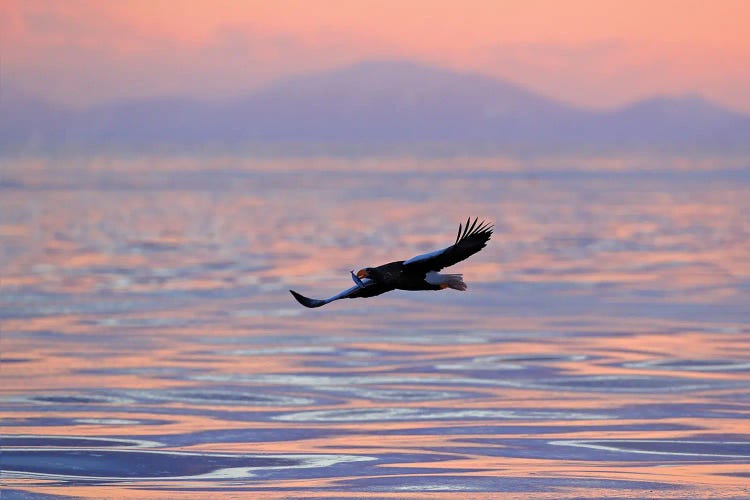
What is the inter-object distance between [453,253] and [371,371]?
360 inches

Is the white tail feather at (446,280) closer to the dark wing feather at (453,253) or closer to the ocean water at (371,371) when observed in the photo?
the dark wing feather at (453,253)

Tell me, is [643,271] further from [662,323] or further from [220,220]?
[220,220]

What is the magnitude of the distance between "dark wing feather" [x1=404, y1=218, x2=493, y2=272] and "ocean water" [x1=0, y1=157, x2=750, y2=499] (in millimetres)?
2425

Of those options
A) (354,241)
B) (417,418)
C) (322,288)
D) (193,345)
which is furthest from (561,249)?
(417,418)

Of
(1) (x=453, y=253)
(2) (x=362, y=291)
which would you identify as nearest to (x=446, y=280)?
(1) (x=453, y=253)

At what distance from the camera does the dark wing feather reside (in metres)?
12.8

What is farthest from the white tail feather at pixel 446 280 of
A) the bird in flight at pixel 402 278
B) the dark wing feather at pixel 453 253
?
the dark wing feather at pixel 453 253

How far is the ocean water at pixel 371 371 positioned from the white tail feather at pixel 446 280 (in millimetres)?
2466

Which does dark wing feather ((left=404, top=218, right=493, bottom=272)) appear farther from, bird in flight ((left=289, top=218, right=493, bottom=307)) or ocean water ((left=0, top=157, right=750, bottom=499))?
ocean water ((left=0, top=157, right=750, bottom=499))

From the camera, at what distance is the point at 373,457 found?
52.9ft

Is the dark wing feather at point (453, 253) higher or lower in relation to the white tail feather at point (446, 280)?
higher

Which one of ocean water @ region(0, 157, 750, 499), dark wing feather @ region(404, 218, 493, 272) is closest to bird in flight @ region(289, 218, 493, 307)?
dark wing feather @ region(404, 218, 493, 272)

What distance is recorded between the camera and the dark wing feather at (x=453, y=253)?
1283 centimetres

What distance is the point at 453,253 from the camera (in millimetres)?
13180
